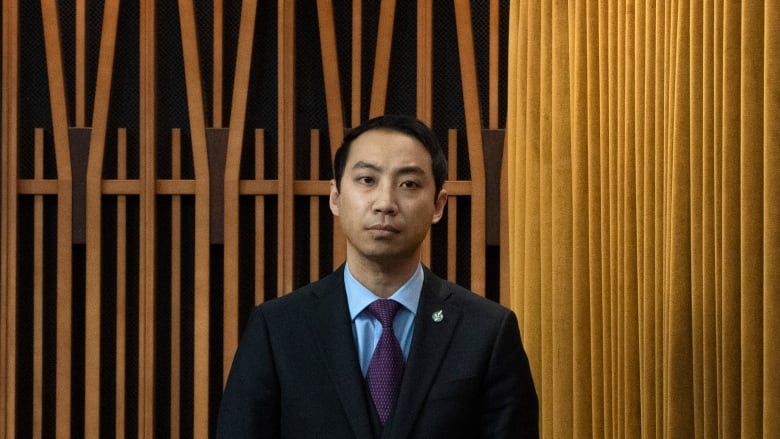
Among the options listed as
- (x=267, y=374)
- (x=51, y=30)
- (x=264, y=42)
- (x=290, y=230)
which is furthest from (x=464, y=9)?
(x=267, y=374)

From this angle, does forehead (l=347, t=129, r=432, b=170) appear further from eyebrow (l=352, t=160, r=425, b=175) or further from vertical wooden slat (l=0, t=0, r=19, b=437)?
vertical wooden slat (l=0, t=0, r=19, b=437)

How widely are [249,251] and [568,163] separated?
1.26 meters

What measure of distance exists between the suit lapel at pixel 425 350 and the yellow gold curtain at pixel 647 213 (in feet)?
2.43

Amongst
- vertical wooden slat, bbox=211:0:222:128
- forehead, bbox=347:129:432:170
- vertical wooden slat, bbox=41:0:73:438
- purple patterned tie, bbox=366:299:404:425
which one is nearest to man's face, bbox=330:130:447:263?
forehead, bbox=347:129:432:170

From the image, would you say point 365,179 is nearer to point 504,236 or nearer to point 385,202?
point 385,202

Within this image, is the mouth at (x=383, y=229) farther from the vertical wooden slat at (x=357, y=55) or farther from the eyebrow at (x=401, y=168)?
the vertical wooden slat at (x=357, y=55)

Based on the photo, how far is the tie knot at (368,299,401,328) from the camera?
5.71 feet

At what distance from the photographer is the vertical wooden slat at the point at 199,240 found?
12.1ft

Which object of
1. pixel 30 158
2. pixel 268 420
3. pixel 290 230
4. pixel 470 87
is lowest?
pixel 268 420

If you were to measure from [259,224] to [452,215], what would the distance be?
2.19 feet

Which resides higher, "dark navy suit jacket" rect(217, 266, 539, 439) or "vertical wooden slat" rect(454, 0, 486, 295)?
"vertical wooden slat" rect(454, 0, 486, 295)

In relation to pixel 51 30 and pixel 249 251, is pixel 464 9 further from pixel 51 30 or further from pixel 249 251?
pixel 51 30

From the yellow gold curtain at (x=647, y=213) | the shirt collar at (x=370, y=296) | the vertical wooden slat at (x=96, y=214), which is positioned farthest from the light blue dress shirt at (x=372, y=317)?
the vertical wooden slat at (x=96, y=214)

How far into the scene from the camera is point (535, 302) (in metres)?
3.23
